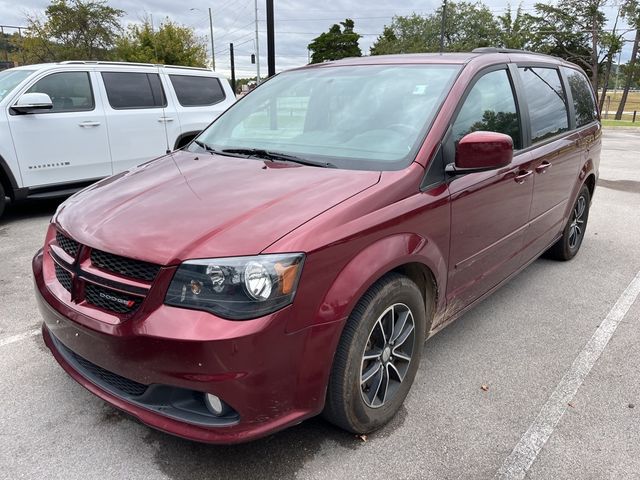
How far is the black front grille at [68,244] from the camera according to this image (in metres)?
2.34

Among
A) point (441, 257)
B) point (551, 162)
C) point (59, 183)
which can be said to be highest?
point (551, 162)

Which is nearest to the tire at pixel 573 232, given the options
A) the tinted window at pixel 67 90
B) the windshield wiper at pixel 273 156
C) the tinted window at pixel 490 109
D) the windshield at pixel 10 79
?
the tinted window at pixel 490 109

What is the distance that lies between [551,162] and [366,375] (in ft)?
8.12

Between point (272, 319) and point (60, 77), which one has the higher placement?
point (60, 77)

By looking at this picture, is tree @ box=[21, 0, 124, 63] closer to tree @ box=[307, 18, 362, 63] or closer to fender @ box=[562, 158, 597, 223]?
fender @ box=[562, 158, 597, 223]

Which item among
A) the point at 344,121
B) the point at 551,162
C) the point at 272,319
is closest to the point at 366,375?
the point at 272,319

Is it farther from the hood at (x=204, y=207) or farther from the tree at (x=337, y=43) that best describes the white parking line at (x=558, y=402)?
the tree at (x=337, y=43)

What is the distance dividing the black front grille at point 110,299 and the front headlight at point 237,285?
0.57ft

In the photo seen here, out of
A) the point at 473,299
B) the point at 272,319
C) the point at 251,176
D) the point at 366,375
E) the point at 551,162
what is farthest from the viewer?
the point at 551,162

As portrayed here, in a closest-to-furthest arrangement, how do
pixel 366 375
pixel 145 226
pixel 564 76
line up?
pixel 145 226 → pixel 366 375 → pixel 564 76

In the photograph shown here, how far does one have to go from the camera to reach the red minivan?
196 centimetres

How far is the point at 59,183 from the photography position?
6395 mm

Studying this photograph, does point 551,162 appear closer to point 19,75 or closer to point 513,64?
point 513,64

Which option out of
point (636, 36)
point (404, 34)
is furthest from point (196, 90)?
point (404, 34)
